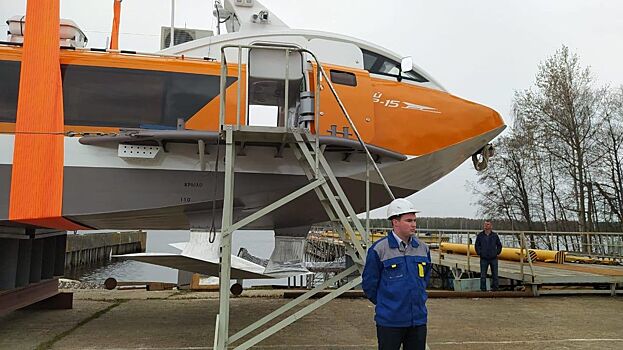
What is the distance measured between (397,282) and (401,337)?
0.39m

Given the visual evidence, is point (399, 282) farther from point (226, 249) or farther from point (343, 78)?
point (343, 78)

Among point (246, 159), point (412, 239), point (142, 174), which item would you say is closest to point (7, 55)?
point (142, 174)

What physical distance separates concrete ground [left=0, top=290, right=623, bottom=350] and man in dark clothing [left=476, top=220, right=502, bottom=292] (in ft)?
3.41

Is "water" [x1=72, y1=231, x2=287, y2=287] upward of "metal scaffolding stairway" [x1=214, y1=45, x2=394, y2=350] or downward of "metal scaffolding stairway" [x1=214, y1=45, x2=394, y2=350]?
downward

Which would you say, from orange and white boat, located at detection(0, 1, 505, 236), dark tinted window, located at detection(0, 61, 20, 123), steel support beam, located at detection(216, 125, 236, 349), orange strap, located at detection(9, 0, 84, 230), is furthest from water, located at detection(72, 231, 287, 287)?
dark tinted window, located at detection(0, 61, 20, 123)

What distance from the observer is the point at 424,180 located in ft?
23.8

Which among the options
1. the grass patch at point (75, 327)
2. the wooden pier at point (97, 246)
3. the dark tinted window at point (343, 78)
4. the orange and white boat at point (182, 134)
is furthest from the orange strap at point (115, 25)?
the wooden pier at point (97, 246)

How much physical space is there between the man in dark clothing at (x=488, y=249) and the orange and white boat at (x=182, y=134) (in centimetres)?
463

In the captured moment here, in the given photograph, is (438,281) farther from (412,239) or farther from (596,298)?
(412,239)

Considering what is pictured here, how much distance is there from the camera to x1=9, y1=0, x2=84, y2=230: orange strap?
5879 mm

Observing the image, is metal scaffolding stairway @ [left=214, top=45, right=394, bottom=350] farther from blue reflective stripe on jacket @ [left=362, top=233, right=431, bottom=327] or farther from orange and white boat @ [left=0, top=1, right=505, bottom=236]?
blue reflective stripe on jacket @ [left=362, top=233, right=431, bottom=327]

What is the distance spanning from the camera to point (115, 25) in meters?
8.32

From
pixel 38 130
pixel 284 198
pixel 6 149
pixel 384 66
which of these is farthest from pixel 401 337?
pixel 6 149

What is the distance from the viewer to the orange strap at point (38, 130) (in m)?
5.88
